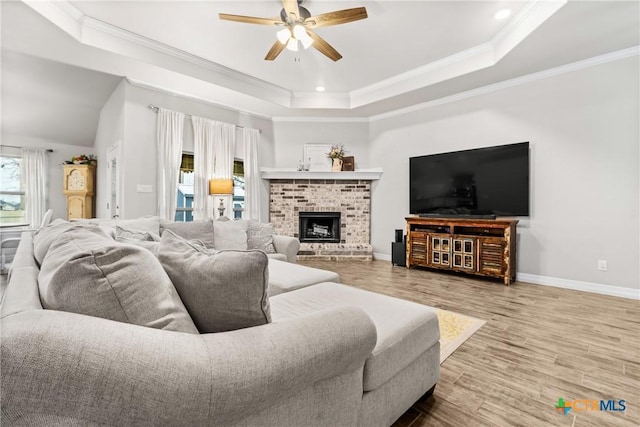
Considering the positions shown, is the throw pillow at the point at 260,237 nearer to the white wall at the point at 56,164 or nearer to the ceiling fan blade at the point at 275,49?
the ceiling fan blade at the point at 275,49

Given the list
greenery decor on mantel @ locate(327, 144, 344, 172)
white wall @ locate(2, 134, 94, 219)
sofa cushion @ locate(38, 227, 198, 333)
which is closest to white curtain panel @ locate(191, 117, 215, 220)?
greenery decor on mantel @ locate(327, 144, 344, 172)

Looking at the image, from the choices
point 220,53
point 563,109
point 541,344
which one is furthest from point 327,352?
point 563,109

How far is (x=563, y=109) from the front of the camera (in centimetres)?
370

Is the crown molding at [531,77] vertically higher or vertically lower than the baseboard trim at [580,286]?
higher

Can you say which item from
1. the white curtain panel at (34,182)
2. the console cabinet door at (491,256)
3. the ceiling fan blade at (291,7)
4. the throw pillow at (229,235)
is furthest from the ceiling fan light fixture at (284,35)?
the white curtain panel at (34,182)

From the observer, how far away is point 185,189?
4.79 m

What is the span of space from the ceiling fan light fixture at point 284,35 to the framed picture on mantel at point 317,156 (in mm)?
3007

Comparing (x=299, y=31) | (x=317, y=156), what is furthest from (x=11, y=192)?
(x=299, y=31)

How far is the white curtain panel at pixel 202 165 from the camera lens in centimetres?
472

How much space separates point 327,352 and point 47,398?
62cm

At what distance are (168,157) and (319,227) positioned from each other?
9.86 feet

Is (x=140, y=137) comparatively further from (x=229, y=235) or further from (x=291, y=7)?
(x=291, y=7)

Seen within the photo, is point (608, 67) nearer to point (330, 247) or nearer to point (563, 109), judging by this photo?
point (563, 109)

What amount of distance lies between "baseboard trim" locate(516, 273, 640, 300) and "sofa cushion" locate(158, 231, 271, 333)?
4.23m
